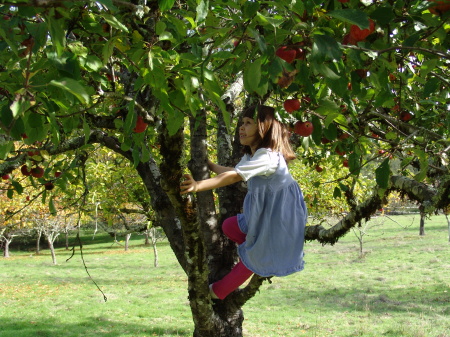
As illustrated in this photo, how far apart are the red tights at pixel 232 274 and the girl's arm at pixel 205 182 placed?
71 cm

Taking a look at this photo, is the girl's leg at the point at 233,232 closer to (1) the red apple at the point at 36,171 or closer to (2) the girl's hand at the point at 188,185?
(2) the girl's hand at the point at 188,185

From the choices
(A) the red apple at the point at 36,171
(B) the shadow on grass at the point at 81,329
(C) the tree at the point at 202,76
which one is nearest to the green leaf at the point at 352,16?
(C) the tree at the point at 202,76

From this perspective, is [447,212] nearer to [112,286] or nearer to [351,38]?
[351,38]

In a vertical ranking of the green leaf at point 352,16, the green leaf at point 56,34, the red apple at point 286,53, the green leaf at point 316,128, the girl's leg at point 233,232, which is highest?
the red apple at point 286,53

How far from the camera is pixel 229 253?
3273mm

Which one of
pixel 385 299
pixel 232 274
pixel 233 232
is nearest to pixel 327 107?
pixel 233 232

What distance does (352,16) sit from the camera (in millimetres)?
1221

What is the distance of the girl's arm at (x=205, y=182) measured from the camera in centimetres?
207

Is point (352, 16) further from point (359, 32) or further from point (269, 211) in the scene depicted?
point (269, 211)

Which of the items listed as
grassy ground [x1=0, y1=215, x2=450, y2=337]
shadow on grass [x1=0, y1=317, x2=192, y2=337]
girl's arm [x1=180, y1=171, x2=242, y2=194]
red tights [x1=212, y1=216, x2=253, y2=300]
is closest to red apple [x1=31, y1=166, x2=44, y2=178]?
red tights [x1=212, y1=216, x2=253, y2=300]

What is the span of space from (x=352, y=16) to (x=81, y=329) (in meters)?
9.84

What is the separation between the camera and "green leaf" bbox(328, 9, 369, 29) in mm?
1195

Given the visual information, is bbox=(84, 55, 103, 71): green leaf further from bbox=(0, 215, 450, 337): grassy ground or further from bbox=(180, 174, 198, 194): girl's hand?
bbox=(0, 215, 450, 337): grassy ground

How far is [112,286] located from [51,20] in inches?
583
